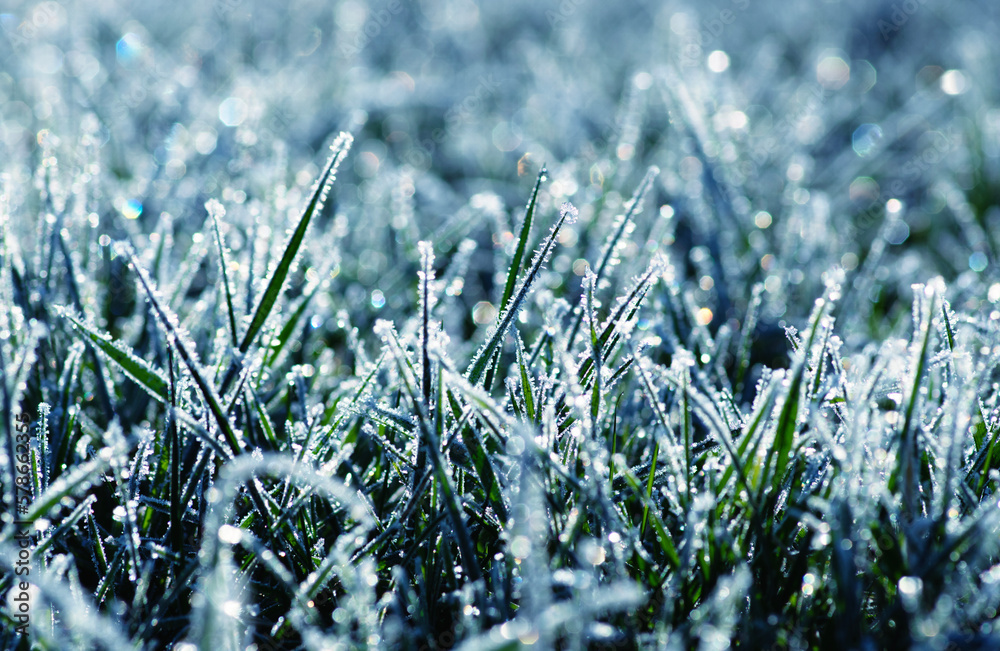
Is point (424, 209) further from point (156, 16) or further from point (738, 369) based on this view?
point (156, 16)

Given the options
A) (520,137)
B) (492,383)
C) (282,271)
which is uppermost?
(520,137)

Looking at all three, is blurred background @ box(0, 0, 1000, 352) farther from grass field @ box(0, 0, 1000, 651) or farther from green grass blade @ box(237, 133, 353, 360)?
green grass blade @ box(237, 133, 353, 360)

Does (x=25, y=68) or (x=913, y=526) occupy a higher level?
(x=25, y=68)

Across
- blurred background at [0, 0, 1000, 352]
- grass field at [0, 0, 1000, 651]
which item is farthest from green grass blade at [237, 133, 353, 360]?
blurred background at [0, 0, 1000, 352]

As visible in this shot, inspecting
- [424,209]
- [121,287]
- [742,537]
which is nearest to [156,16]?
[424,209]

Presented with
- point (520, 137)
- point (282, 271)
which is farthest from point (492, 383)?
point (520, 137)

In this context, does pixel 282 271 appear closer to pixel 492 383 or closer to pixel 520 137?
pixel 492 383
